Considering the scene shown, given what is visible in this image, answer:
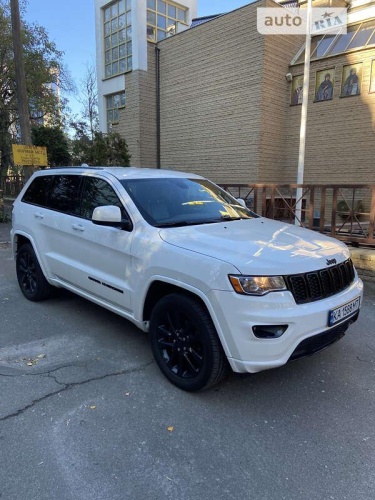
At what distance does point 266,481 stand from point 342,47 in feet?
51.0

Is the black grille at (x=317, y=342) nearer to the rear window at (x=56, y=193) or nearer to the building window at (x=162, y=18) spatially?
the rear window at (x=56, y=193)

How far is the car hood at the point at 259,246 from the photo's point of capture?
2.58 metres

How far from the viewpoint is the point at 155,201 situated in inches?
142

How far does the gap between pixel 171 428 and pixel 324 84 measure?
48.3ft

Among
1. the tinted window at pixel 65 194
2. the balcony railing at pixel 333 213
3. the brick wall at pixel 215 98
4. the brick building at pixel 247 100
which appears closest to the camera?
the tinted window at pixel 65 194

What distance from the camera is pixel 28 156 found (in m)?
10.4

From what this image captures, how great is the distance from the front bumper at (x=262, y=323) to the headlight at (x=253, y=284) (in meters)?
0.04

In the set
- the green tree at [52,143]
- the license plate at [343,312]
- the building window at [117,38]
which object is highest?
the building window at [117,38]

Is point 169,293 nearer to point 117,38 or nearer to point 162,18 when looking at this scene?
point 117,38

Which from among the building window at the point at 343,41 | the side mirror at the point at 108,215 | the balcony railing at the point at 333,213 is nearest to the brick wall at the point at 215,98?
the building window at the point at 343,41

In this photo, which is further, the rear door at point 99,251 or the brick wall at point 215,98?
the brick wall at point 215,98

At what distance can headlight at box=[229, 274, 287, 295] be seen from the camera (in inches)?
98.1

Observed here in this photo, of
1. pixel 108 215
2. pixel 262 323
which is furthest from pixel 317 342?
pixel 108 215

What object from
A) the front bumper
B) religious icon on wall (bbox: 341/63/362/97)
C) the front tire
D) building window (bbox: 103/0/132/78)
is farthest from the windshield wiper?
building window (bbox: 103/0/132/78)
